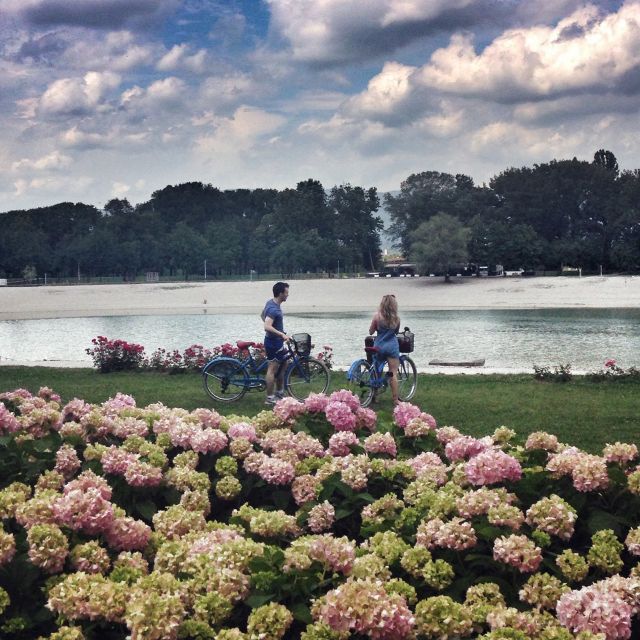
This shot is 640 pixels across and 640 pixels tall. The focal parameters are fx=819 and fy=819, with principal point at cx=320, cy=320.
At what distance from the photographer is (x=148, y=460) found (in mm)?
5152

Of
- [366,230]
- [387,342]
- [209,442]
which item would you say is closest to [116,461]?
[209,442]

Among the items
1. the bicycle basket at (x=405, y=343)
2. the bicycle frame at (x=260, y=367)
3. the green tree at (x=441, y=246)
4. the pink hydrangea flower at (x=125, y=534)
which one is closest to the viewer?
the pink hydrangea flower at (x=125, y=534)

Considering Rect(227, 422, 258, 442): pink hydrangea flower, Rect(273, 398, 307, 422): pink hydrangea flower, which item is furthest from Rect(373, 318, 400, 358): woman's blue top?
Rect(227, 422, 258, 442): pink hydrangea flower

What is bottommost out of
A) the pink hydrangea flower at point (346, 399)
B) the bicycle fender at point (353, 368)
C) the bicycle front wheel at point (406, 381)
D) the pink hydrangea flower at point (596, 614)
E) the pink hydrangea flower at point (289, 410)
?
the bicycle front wheel at point (406, 381)

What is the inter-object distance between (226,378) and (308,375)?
147 centimetres

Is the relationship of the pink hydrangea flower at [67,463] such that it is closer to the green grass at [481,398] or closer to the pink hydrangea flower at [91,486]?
the pink hydrangea flower at [91,486]

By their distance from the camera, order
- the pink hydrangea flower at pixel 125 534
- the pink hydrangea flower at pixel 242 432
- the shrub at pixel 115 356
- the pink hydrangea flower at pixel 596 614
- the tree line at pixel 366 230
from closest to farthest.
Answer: the pink hydrangea flower at pixel 596 614, the pink hydrangea flower at pixel 125 534, the pink hydrangea flower at pixel 242 432, the shrub at pixel 115 356, the tree line at pixel 366 230

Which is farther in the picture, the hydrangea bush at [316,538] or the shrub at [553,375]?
the shrub at [553,375]

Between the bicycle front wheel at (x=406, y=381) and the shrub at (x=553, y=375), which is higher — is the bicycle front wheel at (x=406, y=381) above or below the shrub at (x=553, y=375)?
above

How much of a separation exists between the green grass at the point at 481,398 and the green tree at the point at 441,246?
77.3 meters

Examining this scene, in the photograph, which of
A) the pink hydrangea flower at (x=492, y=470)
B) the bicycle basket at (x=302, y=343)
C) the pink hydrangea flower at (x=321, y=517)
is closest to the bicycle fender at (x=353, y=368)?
the bicycle basket at (x=302, y=343)

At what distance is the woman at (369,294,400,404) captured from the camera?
12.4 metres

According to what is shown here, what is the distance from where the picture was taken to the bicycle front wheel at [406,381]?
45.3 ft

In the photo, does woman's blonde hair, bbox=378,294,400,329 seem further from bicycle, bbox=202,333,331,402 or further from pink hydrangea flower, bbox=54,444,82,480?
pink hydrangea flower, bbox=54,444,82,480
